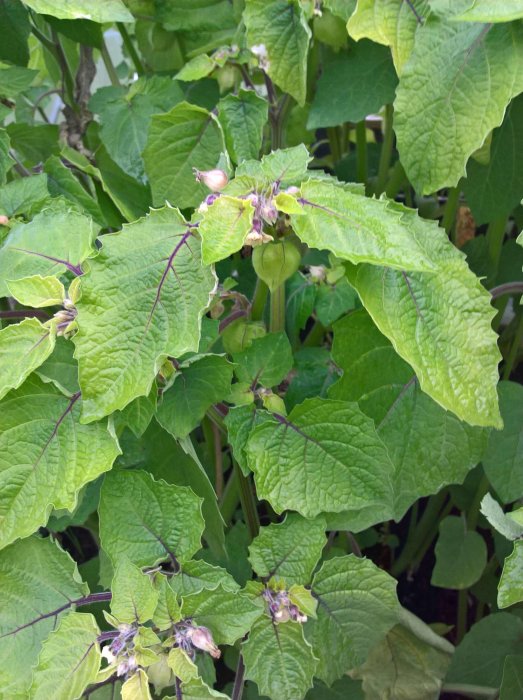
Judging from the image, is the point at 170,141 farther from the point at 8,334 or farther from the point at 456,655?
the point at 456,655

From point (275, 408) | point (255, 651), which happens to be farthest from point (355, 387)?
point (255, 651)

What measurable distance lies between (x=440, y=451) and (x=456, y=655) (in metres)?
0.20

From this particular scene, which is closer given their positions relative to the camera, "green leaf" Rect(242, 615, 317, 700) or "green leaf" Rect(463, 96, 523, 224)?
"green leaf" Rect(242, 615, 317, 700)

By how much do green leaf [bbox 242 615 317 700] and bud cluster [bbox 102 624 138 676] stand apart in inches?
2.6

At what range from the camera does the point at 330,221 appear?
35 cm

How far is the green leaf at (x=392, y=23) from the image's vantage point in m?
0.43

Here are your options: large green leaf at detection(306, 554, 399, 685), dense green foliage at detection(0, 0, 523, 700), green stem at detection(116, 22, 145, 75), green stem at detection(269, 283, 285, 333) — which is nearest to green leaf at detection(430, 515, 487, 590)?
dense green foliage at detection(0, 0, 523, 700)

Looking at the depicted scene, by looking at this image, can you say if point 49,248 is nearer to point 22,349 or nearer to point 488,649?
point 22,349

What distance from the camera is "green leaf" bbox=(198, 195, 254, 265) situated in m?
0.33

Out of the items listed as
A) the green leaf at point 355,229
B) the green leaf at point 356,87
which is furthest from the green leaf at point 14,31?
the green leaf at point 355,229

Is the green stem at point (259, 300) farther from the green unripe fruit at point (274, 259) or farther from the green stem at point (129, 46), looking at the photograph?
the green stem at point (129, 46)

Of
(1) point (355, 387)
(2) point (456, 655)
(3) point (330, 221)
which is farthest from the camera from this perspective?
(2) point (456, 655)

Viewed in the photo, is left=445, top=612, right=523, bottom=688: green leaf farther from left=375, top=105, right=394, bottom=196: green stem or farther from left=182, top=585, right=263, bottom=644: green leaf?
left=375, top=105, right=394, bottom=196: green stem

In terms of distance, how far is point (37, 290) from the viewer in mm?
386
